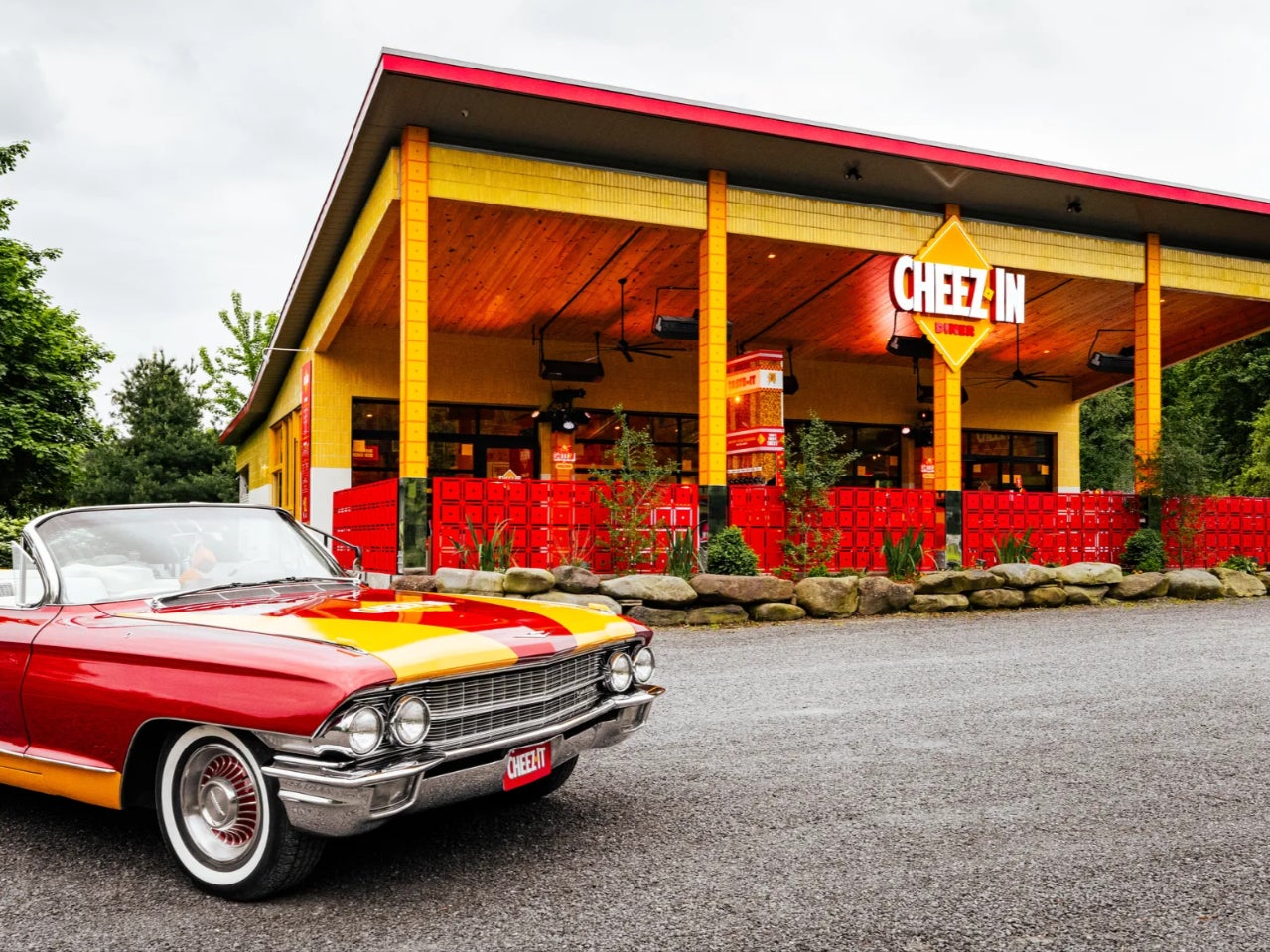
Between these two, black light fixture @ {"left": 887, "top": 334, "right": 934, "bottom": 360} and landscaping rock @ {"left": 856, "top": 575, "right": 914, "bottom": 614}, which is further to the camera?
black light fixture @ {"left": 887, "top": 334, "right": 934, "bottom": 360}

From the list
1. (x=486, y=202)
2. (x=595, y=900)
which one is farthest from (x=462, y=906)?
(x=486, y=202)

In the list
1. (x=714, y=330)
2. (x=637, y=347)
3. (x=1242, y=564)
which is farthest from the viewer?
(x=637, y=347)

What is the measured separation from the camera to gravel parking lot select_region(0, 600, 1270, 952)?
310 centimetres

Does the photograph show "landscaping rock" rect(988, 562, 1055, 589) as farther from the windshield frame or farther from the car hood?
the windshield frame

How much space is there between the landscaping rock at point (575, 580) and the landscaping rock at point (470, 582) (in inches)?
26.7

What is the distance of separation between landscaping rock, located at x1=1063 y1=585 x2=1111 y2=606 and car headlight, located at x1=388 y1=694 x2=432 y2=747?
12609 millimetres

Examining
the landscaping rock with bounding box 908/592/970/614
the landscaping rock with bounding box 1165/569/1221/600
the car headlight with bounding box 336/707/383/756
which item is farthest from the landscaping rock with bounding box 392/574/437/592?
the landscaping rock with bounding box 1165/569/1221/600

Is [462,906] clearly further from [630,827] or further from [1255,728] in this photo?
[1255,728]

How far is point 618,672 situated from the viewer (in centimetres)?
419

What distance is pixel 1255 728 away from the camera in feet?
19.6

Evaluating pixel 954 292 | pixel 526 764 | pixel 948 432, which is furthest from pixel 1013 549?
pixel 526 764

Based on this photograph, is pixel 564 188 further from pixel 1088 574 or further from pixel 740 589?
pixel 1088 574

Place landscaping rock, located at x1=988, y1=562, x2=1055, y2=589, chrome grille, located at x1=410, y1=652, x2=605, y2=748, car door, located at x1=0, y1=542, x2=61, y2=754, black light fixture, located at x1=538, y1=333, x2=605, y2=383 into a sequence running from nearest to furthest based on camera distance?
chrome grille, located at x1=410, y1=652, x2=605, y2=748 < car door, located at x1=0, y1=542, x2=61, y2=754 < landscaping rock, located at x1=988, y1=562, x2=1055, y2=589 < black light fixture, located at x1=538, y1=333, x2=605, y2=383

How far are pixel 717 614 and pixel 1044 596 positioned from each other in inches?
194
